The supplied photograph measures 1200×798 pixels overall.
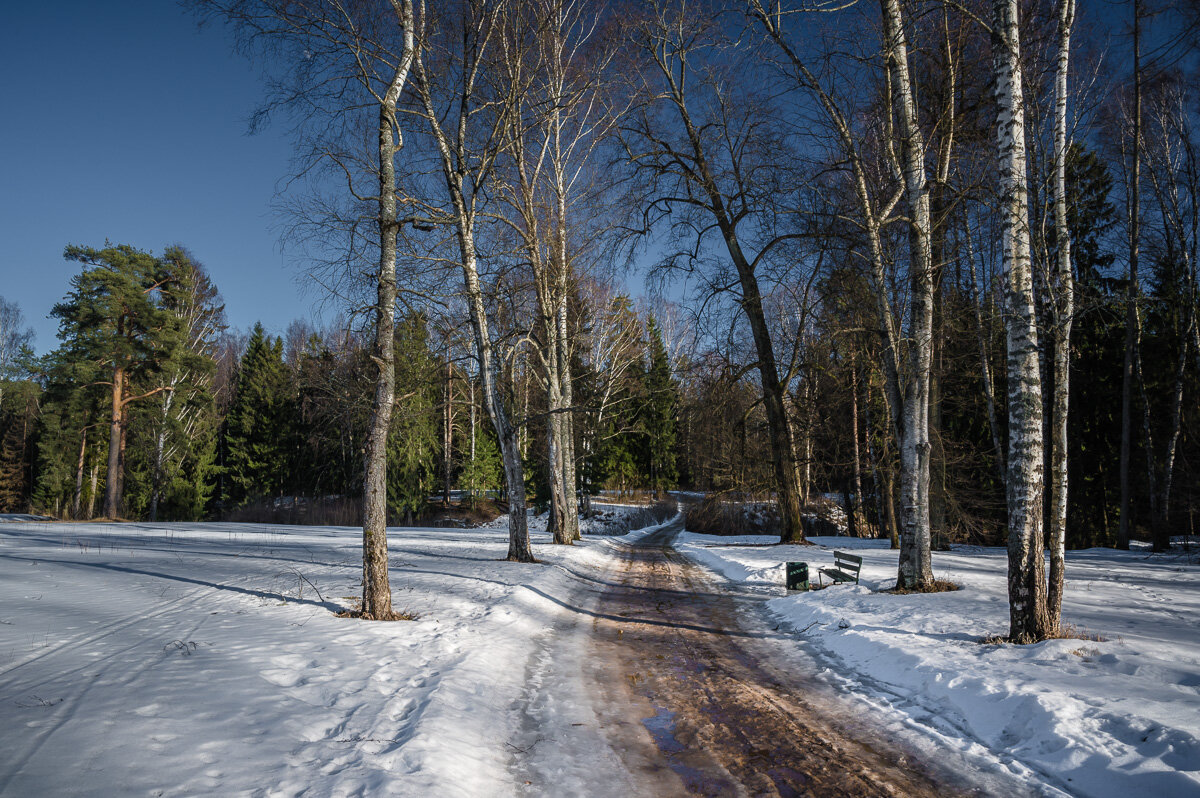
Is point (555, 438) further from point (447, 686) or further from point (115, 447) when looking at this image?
point (115, 447)

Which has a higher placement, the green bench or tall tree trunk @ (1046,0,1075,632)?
tall tree trunk @ (1046,0,1075,632)

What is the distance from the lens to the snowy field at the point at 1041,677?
3447 millimetres

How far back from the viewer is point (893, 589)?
9023 mm

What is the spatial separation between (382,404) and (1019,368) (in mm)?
7104

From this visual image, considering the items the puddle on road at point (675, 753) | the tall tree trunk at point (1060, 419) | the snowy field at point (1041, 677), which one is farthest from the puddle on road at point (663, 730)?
the tall tree trunk at point (1060, 419)

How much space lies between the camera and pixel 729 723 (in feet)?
14.5

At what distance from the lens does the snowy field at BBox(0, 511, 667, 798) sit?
317 centimetres

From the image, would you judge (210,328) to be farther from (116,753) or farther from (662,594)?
(116,753)

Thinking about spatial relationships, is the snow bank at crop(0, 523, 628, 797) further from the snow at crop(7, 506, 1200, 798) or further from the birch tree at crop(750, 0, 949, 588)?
the birch tree at crop(750, 0, 949, 588)

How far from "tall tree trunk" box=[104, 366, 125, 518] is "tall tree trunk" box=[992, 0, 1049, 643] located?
31.1 meters

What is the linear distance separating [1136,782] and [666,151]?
1378 cm

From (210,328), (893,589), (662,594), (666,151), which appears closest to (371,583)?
(662,594)

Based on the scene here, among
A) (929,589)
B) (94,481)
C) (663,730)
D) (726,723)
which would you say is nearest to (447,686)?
(663,730)

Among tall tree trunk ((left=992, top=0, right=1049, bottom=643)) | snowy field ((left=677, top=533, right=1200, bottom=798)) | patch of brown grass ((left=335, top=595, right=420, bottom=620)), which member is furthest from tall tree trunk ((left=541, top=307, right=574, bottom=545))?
tall tree trunk ((left=992, top=0, right=1049, bottom=643))
